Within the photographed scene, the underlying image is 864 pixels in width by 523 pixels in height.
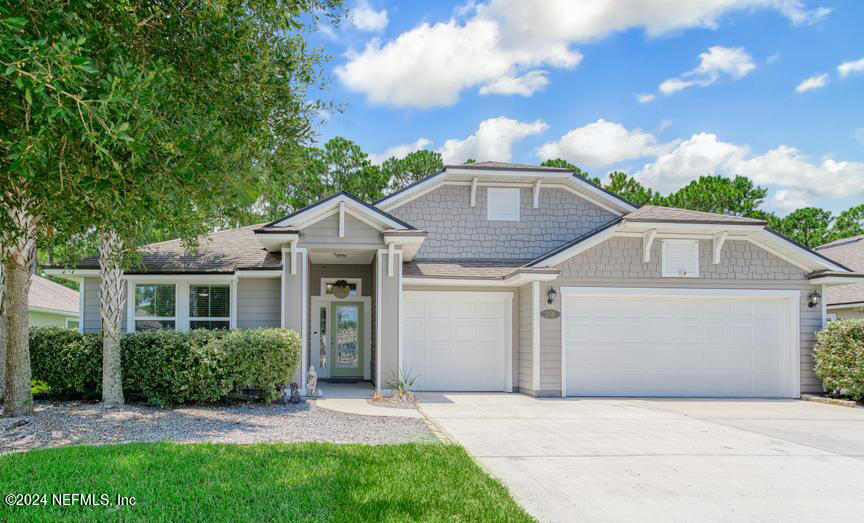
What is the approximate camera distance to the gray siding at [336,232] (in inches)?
453

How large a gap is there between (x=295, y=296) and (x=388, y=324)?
6.16 ft

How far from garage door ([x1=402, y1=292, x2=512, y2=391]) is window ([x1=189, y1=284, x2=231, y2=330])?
3.83m

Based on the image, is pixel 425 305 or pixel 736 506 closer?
pixel 736 506

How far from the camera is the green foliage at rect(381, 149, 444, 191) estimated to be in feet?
89.9

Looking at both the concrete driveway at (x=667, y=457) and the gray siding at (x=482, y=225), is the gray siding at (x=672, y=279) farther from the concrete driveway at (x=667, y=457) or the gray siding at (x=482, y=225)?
the gray siding at (x=482, y=225)

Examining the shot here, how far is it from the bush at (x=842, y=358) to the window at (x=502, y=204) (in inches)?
280

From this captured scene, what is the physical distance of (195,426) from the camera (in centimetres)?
810

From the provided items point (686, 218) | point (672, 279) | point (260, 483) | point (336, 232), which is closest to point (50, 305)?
point (336, 232)

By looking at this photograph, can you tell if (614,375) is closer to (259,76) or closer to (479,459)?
(479,459)

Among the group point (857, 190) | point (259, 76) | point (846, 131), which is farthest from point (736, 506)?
point (857, 190)

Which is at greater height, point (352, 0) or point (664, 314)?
point (352, 0)

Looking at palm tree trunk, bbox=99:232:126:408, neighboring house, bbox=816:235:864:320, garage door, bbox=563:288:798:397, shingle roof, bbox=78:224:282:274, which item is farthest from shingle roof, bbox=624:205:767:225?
palm tree trunk, bbox=99:232:126:408

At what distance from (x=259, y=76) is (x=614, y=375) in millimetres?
9840

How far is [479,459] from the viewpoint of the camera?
655cm
